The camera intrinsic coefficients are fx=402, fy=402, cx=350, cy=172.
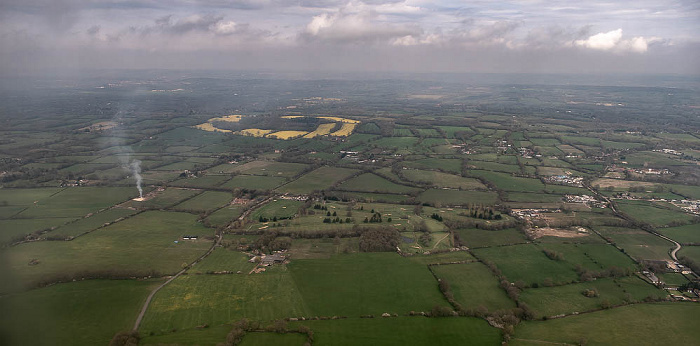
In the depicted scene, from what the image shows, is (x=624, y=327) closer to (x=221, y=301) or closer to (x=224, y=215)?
(x=221, y=301)

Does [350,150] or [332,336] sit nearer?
[332,336]

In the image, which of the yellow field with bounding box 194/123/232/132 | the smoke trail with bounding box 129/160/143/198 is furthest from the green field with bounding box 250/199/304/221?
the yellow field with bounding box 194/123/232/132

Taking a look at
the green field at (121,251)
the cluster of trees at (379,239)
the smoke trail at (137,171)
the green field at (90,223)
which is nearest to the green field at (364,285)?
the cluster of trees at (379,239)

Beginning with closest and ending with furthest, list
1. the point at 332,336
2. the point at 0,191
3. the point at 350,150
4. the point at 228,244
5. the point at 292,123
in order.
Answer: the point at 332,336, the point at 228,244, the point at 0,191, the point at 350,150, the point at 292,123

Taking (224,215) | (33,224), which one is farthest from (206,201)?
(33,224)

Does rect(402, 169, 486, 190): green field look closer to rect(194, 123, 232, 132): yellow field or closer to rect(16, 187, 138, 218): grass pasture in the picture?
rect(16, 187, 138, 218): grass pasture

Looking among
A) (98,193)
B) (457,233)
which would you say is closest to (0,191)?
(98,193)

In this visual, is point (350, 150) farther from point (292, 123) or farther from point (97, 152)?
point (97, 152)
